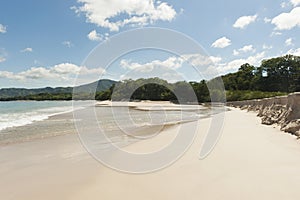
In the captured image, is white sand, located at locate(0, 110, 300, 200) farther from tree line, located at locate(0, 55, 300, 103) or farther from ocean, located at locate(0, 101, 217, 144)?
tree line, located at locate(0, 55, 300, 103)

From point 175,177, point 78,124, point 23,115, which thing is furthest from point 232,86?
point 175,177

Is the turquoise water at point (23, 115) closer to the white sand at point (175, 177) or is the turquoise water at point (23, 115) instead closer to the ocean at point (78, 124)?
the ocean at point (78, 124)

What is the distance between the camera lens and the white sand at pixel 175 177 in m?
3.94

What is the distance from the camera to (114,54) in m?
8.70

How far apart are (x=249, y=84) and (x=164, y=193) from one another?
70.8m

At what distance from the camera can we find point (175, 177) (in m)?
4.72

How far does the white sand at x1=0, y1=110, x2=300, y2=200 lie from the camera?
394cm

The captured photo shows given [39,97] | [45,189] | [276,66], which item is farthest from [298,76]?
[39,97]

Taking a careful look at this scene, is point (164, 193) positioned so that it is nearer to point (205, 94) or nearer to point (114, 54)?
point (114, 54)

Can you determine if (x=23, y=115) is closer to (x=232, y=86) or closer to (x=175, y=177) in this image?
(x=175, y=177)

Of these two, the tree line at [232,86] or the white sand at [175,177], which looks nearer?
the white sand at [175,177]

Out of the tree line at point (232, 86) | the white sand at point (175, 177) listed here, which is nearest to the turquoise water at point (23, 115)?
the white sand at point (175, 177)

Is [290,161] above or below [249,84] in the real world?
below

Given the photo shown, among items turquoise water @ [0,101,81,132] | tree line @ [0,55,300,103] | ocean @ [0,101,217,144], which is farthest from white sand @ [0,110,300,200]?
tree line @ [0,55,300,103]
